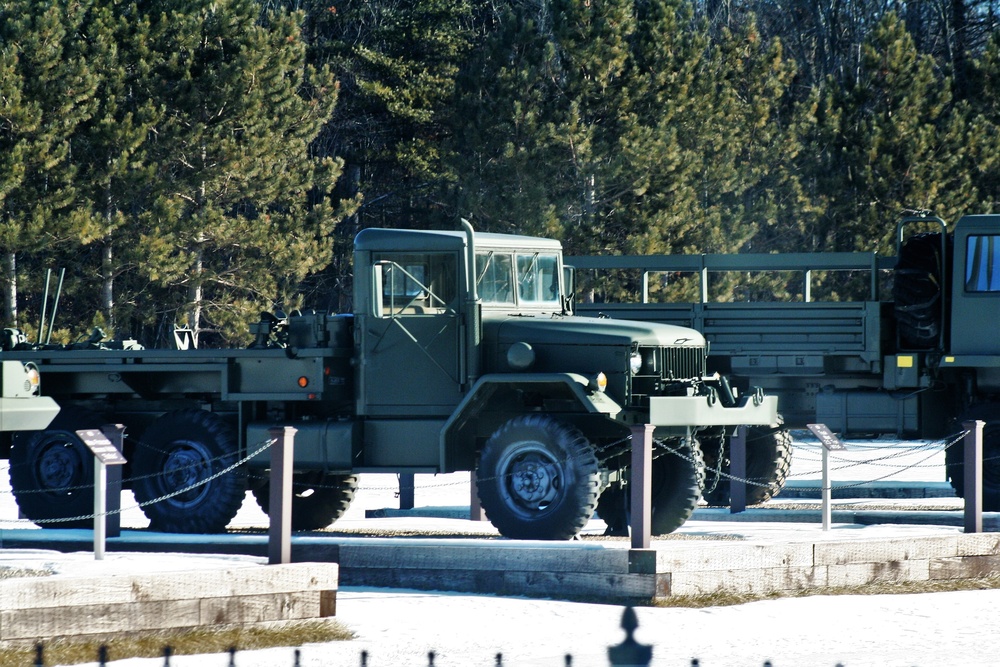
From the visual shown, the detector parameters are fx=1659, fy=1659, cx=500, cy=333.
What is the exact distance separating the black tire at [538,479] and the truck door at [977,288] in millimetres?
5967

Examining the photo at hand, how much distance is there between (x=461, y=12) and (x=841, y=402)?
906 inches

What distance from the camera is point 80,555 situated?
36.8ft

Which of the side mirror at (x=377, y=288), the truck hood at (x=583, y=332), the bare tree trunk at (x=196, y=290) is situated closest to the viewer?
the truck hood at (x=583, y=332)

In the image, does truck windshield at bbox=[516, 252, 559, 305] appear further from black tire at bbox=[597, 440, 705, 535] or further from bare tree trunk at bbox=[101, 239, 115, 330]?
bare tree trunk at bbox=[101, 239, 115, 330]

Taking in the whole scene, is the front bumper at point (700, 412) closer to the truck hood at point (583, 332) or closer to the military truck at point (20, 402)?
the truck hood at point (583, 332)

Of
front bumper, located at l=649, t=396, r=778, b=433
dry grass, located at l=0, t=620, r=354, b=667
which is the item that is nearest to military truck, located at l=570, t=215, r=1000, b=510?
front bumper, located at l=649, t=396, r=778, b=433

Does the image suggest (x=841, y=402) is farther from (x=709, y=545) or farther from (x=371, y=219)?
(x=371, y=219)

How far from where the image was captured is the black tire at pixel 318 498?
14922 mm

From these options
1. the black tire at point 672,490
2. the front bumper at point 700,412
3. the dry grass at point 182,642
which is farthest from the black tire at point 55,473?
the dry grass at point 182,642

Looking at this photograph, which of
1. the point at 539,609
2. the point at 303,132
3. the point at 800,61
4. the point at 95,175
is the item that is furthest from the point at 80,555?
the point at 800,61

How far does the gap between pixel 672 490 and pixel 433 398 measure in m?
2.17

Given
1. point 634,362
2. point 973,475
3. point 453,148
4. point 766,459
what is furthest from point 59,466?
point 453,148

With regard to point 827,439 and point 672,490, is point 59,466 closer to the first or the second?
point 672,490

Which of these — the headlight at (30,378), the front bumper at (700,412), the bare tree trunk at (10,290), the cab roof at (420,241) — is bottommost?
the front bumper at (700,412)
